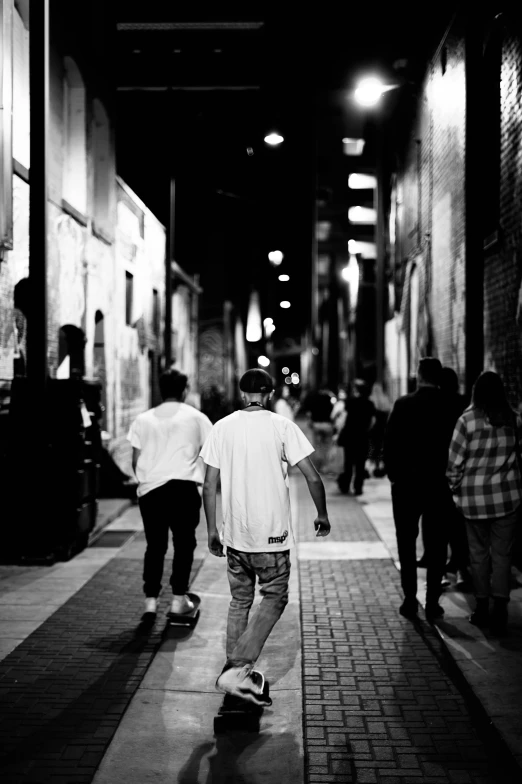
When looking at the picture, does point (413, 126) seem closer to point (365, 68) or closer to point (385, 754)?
point (365, 68)

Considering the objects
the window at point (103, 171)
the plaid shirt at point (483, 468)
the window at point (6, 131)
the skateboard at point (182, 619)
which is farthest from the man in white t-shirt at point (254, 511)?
the window at point (103, 171)

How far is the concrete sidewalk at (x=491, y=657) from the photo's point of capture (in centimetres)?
466

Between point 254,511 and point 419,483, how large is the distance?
240 cm

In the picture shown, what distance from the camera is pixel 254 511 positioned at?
15.8 ft

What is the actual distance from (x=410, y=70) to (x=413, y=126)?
1.10m

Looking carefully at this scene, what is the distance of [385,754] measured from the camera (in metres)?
4.21

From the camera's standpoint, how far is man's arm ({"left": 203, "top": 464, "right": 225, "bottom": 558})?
4.87 meters

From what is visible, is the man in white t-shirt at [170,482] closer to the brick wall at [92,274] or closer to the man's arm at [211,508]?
the man's arm at [211,508]

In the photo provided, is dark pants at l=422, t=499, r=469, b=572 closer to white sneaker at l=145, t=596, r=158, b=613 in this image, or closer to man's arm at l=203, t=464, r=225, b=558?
white sneaker at l=145, t=596, r=158, b=613

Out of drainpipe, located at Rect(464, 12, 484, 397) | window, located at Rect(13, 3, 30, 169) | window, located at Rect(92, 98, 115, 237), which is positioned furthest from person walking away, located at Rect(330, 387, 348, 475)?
window, located at Rect(13, 3, 30, 169)

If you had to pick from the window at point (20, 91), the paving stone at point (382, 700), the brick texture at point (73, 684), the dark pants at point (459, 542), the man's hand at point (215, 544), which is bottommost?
the paving stone at point (382, 700)

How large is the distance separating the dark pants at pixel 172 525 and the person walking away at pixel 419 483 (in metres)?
1.68

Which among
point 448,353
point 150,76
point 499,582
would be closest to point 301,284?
point 150,76

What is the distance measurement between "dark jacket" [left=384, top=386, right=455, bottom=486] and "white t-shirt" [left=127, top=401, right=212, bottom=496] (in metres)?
1.57
